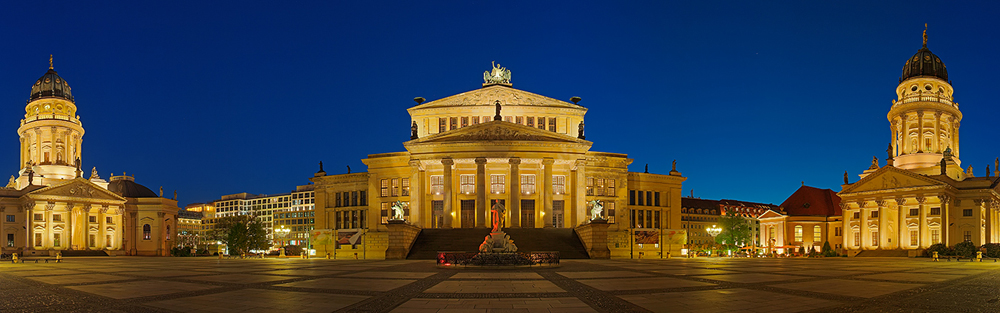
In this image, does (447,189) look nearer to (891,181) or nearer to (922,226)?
(891,181)

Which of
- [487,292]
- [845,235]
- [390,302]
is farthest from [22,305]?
[845,235]

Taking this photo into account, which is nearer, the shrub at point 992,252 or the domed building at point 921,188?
the shrub at point 992,252

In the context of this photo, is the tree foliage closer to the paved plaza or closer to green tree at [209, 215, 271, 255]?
green tree at [209, 215, 271, 255]

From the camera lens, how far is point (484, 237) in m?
58.1

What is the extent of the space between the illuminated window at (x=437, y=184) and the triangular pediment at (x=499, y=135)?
6.79 meters

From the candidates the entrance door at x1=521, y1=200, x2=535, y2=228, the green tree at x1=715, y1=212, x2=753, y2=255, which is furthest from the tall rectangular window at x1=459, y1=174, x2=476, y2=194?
the green tree at x1=715, y1=212, x2=753, y2=255

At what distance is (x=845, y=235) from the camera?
3349 inches

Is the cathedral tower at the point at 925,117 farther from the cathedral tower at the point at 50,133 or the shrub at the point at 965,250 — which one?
the cathedral tower at the point at 50,133

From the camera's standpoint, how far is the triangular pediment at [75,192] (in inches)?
3273

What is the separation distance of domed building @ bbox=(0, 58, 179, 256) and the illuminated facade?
28681 millimetres

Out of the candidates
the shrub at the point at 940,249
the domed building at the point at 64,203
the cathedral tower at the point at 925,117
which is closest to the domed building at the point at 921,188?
the cathedral tower at the point at 925,117

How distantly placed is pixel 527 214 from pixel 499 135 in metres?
10.7

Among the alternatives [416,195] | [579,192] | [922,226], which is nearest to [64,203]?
[416,195]

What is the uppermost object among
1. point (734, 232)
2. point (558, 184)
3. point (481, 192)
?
point (558, 184)
